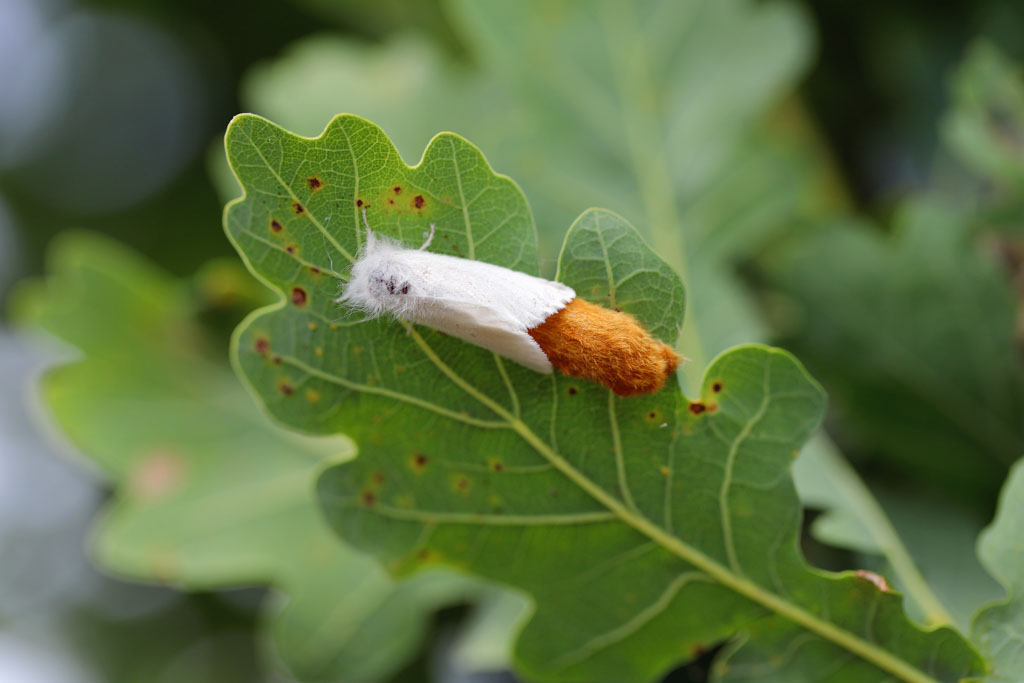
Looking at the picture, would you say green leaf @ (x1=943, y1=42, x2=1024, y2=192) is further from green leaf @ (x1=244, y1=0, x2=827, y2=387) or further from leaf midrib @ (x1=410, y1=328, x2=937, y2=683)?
leaf midrib @ (x1=410, y1=328, x2=937, y2=683)

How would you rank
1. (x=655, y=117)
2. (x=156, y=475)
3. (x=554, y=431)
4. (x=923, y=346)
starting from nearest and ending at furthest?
1. (x=554, y=431)
2. (x=923, y=346)
3. (x=655, y=117)
4. (x=156, y=475)

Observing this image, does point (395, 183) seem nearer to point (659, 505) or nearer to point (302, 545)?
point (659, 505)

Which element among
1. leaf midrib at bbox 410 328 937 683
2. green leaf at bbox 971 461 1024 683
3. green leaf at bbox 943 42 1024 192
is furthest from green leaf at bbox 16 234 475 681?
green leaf at bbox 943 42 1024 192

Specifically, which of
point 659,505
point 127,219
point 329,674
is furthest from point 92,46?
point 659,505

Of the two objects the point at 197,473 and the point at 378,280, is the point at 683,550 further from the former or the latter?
the point at 197,473

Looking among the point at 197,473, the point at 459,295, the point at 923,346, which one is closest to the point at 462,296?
the point at 459,295
